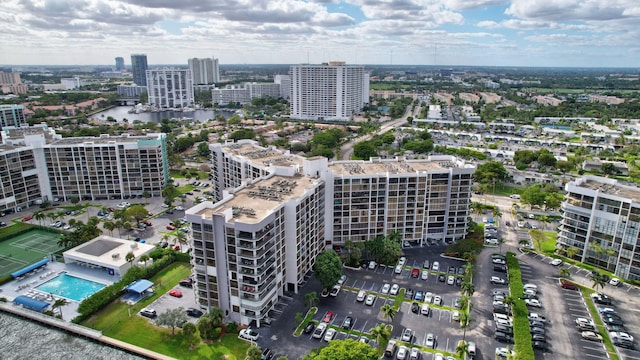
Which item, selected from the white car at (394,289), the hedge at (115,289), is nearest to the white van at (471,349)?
the white car at (394,289)

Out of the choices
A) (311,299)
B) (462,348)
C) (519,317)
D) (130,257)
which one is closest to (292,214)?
(311,299)

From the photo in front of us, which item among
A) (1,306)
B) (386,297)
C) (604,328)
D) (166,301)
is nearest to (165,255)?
(166,301)

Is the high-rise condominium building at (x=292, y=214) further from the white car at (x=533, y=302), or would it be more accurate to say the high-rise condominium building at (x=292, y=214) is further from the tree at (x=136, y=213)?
the white car at (x=533, y=302)

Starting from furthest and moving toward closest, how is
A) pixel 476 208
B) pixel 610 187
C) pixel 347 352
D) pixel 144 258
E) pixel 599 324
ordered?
pixel 476 208 → pixel 610 187 → pixel 144 258 → pixel 599 324 → pixel 347 352

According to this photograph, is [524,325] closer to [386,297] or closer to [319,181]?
[386,297]

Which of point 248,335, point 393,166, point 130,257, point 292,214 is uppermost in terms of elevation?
point 393,166

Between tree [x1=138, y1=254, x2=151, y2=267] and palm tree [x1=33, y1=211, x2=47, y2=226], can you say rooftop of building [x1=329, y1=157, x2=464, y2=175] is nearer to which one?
tree [x1=138, y1=254, x2=151, y2=267]

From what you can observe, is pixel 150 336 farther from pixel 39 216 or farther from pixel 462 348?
pixel 39 216
